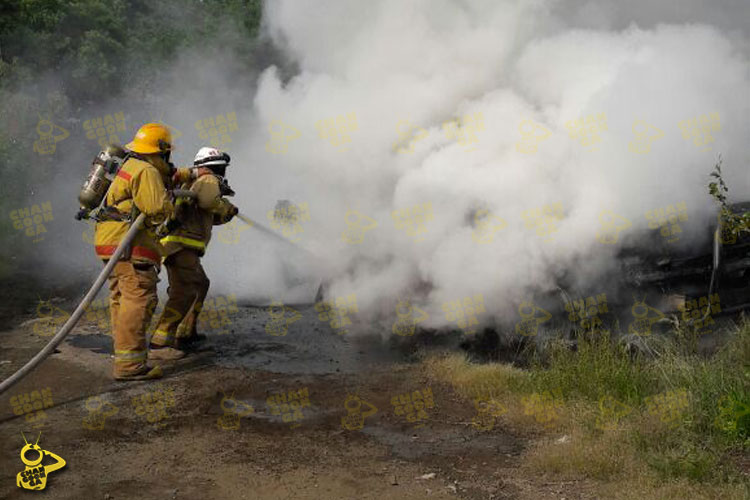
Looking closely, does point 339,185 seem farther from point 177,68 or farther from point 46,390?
point 177,68

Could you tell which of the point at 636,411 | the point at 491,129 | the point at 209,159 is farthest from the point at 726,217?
the point at 209,159

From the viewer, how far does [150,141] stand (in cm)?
582

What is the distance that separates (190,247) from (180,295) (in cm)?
45

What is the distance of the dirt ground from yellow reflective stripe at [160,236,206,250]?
0.95m

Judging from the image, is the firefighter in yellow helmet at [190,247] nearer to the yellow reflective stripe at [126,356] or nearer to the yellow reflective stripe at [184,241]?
the yellow reflective stripe at [184,241]

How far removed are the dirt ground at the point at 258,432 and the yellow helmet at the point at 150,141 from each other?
5.92 feet

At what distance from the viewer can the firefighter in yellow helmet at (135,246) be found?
564 centimetres

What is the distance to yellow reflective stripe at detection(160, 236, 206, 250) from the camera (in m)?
6.34

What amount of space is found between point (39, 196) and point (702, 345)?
9.81 m

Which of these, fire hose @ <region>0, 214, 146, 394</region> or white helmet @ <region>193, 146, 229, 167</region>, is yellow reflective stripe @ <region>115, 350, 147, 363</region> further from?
white helmet @ <region>193, 146, 229, 167</region>

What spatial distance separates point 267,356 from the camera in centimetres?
643

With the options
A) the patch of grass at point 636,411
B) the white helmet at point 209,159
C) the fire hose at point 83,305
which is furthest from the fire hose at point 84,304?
the patch of grass at point 636,411

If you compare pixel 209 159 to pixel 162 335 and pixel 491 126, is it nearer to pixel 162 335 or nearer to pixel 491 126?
pixel 162 335

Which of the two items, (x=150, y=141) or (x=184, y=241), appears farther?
(x=184, y=241)
